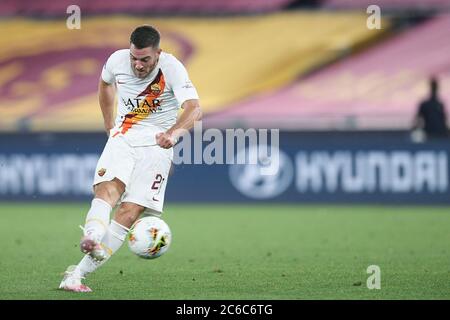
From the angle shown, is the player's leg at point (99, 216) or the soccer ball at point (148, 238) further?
the soccer ball at point (148, 238)

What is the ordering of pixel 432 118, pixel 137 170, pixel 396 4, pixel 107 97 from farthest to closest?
pixel 396 4 < pixel 432 118 < pixel 107 97 < pixel 137 170

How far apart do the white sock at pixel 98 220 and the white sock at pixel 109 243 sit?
0.26m

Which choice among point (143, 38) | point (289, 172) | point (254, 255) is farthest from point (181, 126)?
point (289, 172)

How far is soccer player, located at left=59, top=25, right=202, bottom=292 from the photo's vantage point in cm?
823

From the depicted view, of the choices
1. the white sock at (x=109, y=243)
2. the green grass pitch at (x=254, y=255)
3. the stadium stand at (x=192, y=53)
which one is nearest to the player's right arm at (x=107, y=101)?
the white sock at (x=109, y=243)

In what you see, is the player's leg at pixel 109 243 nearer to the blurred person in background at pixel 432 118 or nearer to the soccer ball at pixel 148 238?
the soccer ball at pixel 148 238

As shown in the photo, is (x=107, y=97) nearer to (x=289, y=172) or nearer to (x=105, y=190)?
(x=105, y=190)

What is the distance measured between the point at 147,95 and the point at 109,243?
3.86 feet

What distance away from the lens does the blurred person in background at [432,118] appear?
18453mm

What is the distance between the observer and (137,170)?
8492mm

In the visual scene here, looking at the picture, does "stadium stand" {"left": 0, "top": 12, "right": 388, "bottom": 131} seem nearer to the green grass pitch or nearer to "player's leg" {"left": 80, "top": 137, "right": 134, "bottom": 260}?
the green grass pitch

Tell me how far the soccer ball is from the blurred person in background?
35.3 feet

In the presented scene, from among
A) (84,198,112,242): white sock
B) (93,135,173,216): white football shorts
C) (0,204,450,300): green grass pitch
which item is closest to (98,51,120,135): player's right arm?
(93,135,173,216): white football shorts
